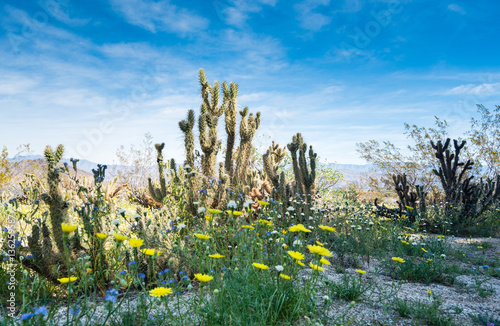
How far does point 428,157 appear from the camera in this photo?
1359 cm

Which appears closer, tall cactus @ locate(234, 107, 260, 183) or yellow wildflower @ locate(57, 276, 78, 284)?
yellow wildflower @ locate(57, 276, 78, 284)

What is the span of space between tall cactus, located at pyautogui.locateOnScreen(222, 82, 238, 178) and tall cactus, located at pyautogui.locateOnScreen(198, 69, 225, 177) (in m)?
0.23

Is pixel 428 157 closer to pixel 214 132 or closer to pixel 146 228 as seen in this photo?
pixel 214 132

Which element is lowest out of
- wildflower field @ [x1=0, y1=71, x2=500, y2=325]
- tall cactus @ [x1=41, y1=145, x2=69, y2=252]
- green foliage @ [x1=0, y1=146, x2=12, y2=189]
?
wildflower field @ [x1=0, y1=71, x2=500, y2=325]

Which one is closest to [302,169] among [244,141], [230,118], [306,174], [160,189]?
[306,174]

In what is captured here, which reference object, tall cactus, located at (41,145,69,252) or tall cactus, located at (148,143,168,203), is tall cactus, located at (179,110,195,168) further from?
tall cactus, located at (41,145,69,252)

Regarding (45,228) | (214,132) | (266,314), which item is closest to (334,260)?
(266,314)

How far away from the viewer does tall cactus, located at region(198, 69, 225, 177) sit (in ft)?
21.9

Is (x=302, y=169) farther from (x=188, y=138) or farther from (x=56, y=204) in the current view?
(x=56, y=204)

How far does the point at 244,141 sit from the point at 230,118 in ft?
2.31

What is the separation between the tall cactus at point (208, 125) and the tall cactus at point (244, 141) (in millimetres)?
725

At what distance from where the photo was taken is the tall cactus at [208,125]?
6.68m

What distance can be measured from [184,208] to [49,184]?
A: 2314 mm

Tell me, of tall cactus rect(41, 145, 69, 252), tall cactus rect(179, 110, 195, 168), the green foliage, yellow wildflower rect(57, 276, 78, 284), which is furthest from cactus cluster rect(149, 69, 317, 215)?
the green foliage
